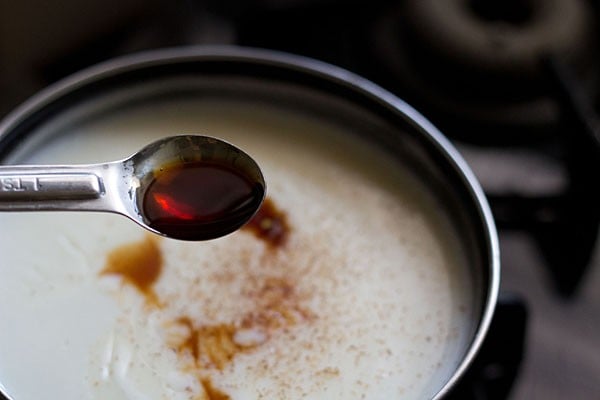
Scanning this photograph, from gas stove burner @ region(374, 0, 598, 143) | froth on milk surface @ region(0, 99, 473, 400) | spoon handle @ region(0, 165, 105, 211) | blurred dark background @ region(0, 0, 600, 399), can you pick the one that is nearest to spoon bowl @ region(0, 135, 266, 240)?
spoon handle @ region(0, 165, 105, 211)

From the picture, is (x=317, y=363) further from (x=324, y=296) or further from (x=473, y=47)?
(x=473, y=47)

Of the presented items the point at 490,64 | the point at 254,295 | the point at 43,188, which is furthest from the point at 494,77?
the point at 43,188

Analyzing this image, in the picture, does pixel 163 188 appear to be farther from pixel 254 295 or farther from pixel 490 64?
pixel 490 64

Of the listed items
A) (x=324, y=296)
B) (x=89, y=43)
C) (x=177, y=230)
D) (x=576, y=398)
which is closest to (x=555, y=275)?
(x=576, y=398)

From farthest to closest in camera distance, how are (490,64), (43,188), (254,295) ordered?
(490,64), (254,295), (43,188)

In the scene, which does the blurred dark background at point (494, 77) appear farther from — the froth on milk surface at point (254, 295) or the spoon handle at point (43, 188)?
the spoon handle at point (43, 188)

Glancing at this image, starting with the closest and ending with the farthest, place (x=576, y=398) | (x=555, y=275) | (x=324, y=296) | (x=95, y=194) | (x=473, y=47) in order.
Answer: (x=95, y=194)
(x=324, y=296)
(x=576, y=398)
(x=555, y=275)
(x=473, y=47)

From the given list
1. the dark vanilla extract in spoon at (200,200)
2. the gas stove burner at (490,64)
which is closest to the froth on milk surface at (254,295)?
the dark vanilla extract in spoon at (200,200)
